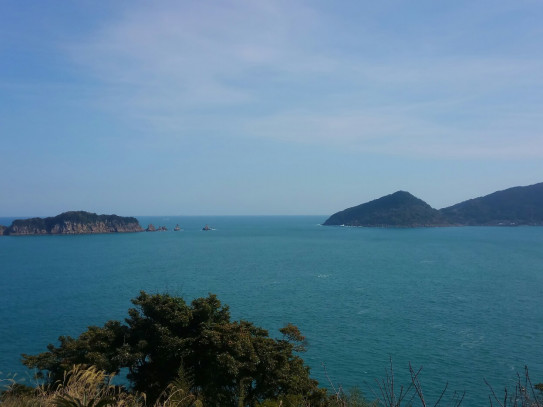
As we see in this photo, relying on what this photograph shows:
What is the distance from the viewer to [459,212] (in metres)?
178

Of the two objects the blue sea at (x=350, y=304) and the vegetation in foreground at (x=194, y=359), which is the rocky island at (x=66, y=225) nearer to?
the blue sea at (x=350, y=304)

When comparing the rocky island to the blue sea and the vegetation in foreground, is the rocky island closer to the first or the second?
the blue sea

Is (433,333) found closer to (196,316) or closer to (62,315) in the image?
(196,316)

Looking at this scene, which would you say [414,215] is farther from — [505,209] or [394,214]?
[505,209]

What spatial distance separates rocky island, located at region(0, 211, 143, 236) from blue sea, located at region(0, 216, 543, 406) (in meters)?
68.3

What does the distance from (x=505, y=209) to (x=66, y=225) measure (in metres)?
154

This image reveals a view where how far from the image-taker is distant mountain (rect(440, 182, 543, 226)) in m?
159

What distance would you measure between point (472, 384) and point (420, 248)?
64.4m

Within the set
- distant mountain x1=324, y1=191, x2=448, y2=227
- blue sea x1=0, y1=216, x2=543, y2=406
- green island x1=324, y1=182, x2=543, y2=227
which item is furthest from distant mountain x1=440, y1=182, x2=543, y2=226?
blue sea x1=0, y1=216, x2=543, y2=406

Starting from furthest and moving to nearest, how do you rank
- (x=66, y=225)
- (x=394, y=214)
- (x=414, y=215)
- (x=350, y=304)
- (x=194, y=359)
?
(x=394, y=214), (x=414, y=215), (x=66, y=225), (x=350, y=304), (x=194, y=359)

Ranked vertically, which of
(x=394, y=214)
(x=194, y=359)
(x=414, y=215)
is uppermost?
(x=394, y=214)

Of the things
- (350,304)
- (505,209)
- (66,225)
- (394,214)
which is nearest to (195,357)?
(350,304)

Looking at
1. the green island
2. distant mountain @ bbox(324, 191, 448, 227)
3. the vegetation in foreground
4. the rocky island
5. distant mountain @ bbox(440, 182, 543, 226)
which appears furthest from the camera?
distant mountain @ bbox(324, 191, 448, 227)

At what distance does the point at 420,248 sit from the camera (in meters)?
81.2
